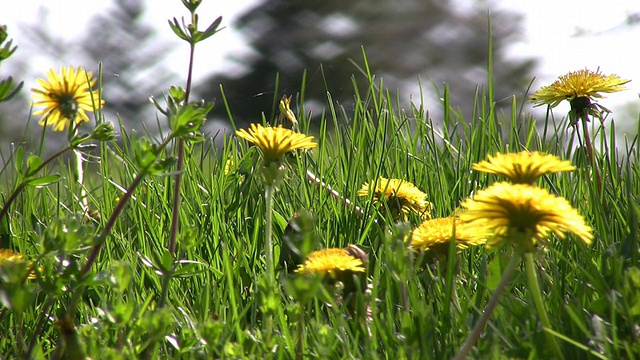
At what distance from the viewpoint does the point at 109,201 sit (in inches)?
60.6

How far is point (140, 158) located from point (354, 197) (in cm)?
68

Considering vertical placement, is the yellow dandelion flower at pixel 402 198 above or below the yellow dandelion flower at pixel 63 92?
below

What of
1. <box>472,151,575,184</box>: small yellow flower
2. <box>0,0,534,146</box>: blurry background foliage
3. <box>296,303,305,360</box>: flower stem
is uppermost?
<box>0,0,534,146</box>: blurry background foliage

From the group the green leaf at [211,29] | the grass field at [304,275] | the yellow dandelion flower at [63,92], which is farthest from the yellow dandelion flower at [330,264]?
the yellow dandelion flower at [63,92]

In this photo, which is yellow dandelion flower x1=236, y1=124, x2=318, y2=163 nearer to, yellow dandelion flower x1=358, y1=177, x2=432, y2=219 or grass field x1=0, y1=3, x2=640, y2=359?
grass field x1=0, y1=3, x2=640, y2=359

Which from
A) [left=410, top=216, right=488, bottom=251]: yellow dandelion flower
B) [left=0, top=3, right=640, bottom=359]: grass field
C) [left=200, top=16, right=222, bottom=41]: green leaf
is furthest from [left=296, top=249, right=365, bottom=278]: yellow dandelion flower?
[left=200, top=16, right=222, bottom=41]: green leaf

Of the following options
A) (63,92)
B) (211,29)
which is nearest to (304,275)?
(211,29)

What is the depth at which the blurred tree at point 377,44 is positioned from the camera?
1080 cm

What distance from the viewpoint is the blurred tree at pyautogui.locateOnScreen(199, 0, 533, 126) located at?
10.8 m

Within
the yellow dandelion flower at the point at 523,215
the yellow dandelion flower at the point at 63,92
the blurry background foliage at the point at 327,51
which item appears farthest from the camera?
the blurry background foliage at the point at 327,51

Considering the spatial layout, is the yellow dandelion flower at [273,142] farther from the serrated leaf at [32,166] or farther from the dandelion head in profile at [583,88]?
the dandelion head in profile at [583,88]

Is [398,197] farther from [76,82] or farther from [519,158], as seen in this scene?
[76,82]

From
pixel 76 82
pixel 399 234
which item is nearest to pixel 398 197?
pixel 399 234

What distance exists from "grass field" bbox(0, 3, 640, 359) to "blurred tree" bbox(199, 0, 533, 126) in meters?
8.86
